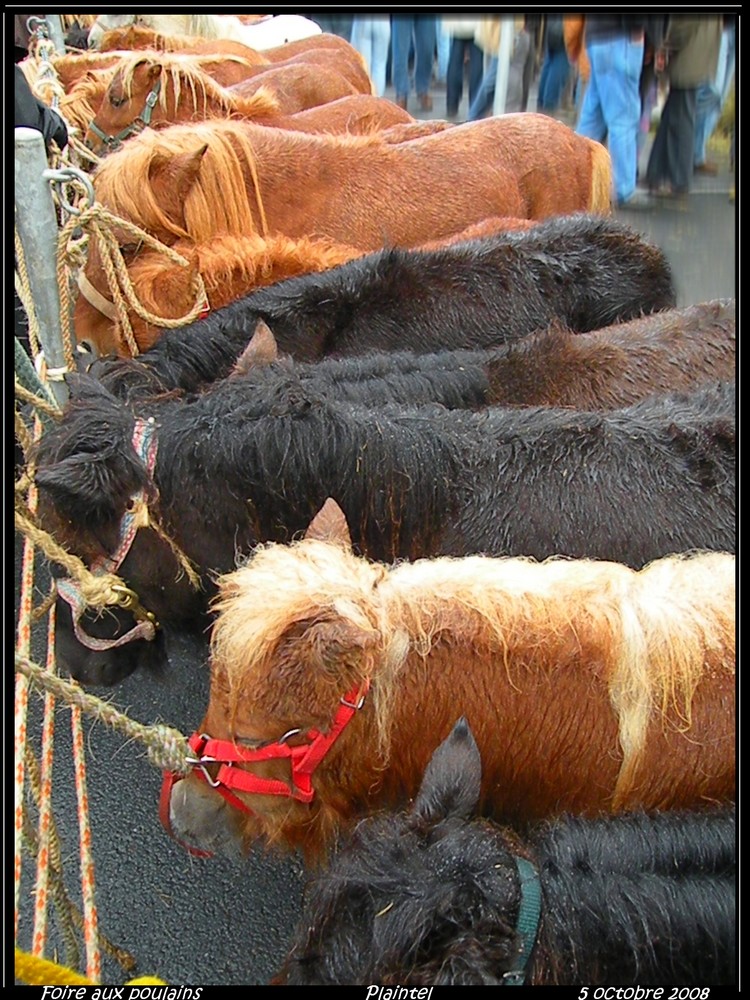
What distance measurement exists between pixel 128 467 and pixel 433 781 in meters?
1.30

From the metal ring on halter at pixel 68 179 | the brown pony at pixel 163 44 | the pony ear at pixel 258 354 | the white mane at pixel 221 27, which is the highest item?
the white mane at pixel 221 27

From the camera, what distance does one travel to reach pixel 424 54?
38.9ft

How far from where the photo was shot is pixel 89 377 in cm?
269

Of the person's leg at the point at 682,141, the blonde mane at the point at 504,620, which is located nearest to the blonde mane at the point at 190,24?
the person's leg at the point at 682,141

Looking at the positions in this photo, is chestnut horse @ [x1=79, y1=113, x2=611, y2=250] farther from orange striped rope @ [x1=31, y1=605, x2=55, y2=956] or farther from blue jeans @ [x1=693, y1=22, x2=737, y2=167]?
blue jeans @ [x1=693, y1=22, x2=737, y2=167]

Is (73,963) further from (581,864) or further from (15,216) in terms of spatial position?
(15,216)

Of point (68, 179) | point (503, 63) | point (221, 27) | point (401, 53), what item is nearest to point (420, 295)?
point (68, 179)

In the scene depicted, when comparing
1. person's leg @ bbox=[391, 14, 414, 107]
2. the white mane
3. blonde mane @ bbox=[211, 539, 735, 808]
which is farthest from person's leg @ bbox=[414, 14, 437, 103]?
blonde mane @ bbox=[211, 539, 735, 808]

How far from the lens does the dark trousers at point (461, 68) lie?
35.7 feet

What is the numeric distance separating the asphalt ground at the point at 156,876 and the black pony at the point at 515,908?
3.17 ft

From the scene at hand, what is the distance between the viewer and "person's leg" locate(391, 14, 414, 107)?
11.6 metres

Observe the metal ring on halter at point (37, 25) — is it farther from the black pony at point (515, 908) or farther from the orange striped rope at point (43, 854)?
the black pony at point (515, 908)

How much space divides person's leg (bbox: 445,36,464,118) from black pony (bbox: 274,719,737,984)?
11.3m

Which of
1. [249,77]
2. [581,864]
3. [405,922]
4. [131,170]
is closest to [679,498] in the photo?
[581,864]
